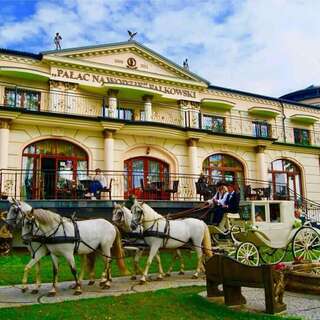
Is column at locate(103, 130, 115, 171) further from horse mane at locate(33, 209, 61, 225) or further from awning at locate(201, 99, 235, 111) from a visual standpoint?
horse mane at locate(33, 209, 61, 225)

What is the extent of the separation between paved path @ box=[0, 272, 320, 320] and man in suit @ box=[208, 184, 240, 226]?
7.30 feet

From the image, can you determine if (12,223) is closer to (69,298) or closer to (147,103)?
(69,298)

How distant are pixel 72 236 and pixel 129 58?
1635 centimetres

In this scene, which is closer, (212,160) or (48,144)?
(48,144)

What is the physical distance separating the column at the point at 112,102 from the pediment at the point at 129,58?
161 cm

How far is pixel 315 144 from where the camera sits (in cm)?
2823

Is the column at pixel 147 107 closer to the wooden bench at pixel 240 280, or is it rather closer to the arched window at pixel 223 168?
the arched window at pixel 223 168

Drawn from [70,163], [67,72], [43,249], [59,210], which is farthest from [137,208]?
[67,72]

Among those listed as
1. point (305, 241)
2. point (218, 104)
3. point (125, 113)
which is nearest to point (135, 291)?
point (305, 241)

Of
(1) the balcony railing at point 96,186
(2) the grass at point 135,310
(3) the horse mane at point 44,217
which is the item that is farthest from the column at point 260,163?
(3) the horse mane at point 44,217

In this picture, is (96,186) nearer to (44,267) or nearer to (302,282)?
(44,267)

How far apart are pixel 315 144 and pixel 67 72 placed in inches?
709

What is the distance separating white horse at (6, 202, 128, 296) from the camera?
8.12 metres

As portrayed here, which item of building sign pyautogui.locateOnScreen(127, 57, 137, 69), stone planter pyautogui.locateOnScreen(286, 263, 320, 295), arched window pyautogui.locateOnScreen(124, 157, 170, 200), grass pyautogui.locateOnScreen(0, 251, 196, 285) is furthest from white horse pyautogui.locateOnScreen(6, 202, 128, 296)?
building sign pyautogui.locateOnScreen(127, 57, 137, 69)
